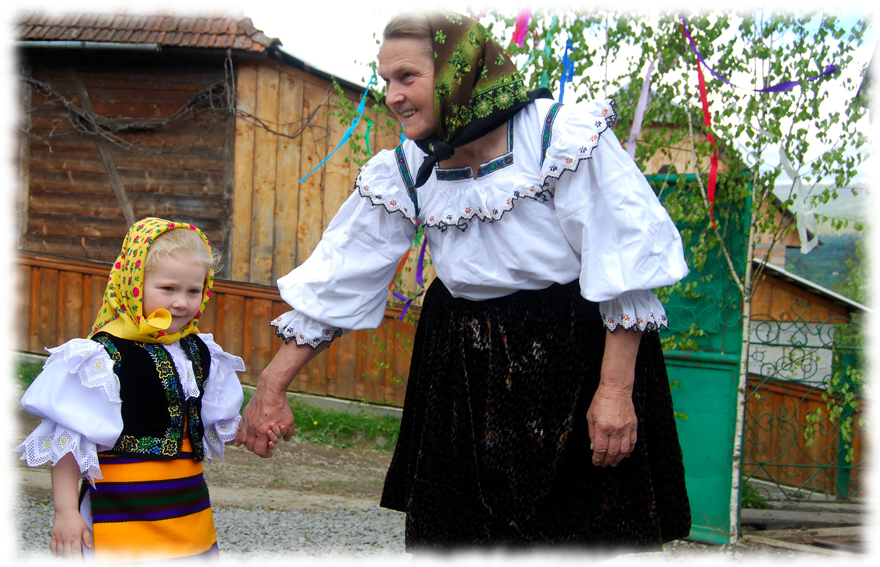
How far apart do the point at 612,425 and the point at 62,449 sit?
1.37 m

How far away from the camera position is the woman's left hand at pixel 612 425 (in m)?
1.64

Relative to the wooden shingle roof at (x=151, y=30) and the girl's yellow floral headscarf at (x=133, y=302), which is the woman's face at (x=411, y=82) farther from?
the wooden shingle roof at (x=151, y=30)

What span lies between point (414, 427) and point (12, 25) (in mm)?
7485

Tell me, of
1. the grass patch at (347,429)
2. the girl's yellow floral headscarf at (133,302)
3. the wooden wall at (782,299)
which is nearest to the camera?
the girl's yellow floral headscarf at (133,302)

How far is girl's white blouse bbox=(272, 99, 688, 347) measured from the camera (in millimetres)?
1624

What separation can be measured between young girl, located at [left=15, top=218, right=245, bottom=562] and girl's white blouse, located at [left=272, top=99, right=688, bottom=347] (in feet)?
1.00

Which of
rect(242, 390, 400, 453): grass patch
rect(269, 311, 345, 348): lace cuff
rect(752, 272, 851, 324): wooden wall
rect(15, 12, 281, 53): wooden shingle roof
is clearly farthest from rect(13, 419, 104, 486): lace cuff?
rect(752, 272, 851, 324): wooden wall

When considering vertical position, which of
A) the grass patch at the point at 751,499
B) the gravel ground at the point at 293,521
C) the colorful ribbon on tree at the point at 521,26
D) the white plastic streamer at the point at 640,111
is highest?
the colorful ribbon on tree at the point at 521,26

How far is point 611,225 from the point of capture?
64.2 inches

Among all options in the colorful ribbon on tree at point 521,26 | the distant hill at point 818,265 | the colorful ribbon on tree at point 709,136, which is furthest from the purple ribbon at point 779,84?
the distant hill at point 818,265

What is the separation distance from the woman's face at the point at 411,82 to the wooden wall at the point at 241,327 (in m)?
4.52

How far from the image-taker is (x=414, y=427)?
6.34 ft

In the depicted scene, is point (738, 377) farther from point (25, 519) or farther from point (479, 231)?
point (25, 519)

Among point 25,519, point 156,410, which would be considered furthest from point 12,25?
point 156,410
